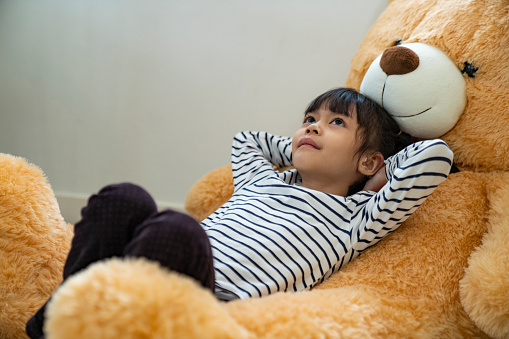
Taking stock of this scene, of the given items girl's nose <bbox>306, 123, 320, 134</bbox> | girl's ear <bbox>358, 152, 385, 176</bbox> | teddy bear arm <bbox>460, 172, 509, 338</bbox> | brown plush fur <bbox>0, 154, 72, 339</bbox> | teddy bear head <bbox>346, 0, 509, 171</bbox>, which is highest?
teddy bear head <bbox>346, 0, 509, 171</bbox>

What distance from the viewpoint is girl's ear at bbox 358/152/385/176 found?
944 mm

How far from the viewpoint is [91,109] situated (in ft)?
5.47

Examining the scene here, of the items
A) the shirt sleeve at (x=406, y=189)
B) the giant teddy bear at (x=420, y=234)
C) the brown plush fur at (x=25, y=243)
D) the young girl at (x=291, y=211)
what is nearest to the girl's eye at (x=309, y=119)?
the young girl at (x=291, y=211)

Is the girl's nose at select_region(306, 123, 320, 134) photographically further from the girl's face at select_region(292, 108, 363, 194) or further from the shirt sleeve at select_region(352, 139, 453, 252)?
the shirt sleeve at select_region(352, 139, 453, 252)

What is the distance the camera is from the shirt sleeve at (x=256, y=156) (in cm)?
104

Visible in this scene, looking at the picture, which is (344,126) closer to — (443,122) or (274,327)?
(443,122)

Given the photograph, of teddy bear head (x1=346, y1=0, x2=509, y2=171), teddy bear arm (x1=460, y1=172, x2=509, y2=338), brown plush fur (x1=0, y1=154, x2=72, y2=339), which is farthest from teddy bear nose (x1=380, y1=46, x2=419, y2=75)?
brown plush fur (x1=0, y1=154, x2=72, y2=339)

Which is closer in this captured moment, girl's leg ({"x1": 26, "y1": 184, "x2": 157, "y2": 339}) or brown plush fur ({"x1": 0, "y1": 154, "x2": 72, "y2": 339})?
girl's leg ({"x1": 26, "y1": 184, "x2": 157, "y2": 339})

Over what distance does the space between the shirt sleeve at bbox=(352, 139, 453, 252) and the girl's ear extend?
4.4 inches

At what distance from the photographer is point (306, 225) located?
0.84 m

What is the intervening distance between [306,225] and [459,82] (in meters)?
0.39

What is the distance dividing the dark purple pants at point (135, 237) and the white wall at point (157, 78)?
0.90 metres

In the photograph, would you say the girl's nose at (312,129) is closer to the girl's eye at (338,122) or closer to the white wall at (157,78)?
the girl's eye at (338,122)

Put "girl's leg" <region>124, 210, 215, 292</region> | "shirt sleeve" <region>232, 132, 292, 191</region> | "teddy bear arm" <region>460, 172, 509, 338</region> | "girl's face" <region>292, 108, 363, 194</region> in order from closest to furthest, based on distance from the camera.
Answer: "girl's leg" <region>124, 210, 215, 292</region> → "teddy bear arm" <region>460, 172, 509, 338</region> → "girl's face" <region>292, 108, 363, 194</region> → "shirt sleeve" <region>232, 132, 292, 191</region>
